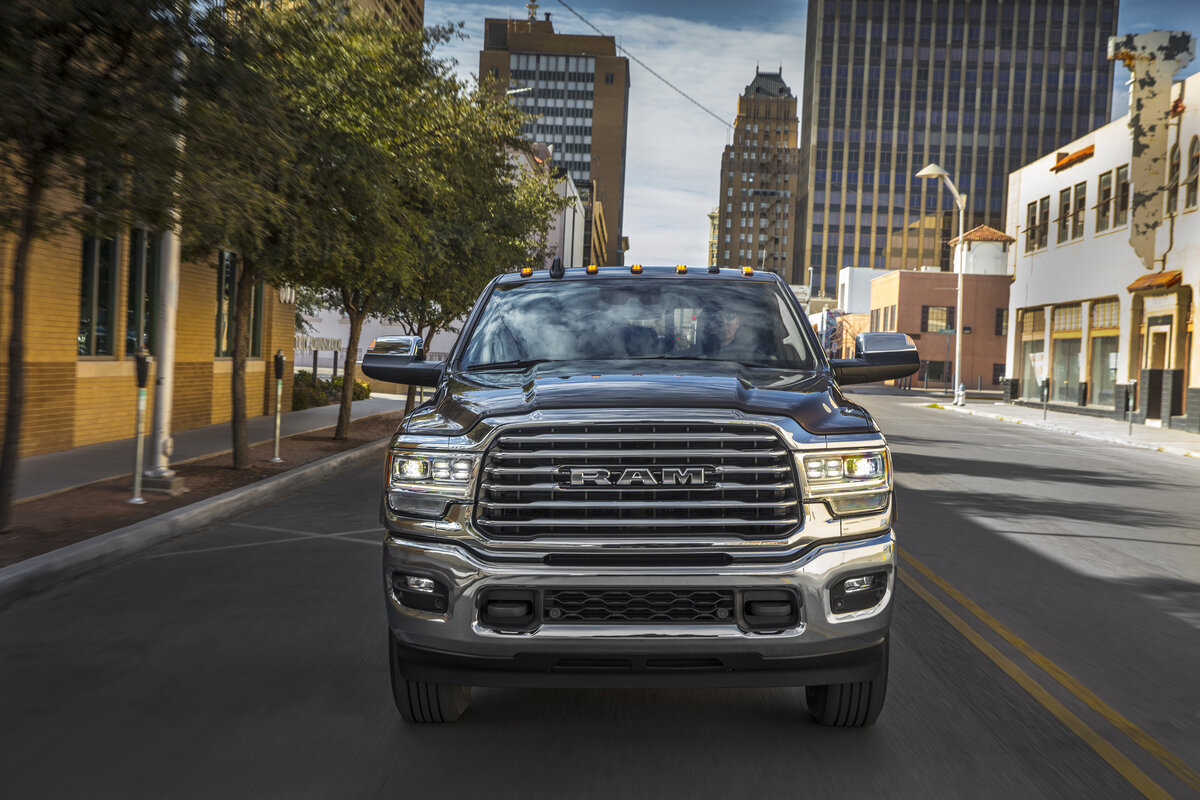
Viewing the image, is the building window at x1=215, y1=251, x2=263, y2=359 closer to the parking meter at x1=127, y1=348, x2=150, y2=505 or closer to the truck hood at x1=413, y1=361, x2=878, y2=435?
the parking meter at x1=127, y1=348, x2=150, y2=505

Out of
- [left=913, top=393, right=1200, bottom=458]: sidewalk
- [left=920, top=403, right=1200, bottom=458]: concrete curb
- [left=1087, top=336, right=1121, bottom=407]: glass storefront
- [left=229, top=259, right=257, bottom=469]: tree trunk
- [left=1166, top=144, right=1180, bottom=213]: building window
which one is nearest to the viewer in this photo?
[left=229, top=259, right=257, bottom=469]: tree trunk

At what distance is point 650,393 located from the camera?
13.6 ft

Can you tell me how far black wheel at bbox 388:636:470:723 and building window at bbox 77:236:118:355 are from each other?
13.4 m

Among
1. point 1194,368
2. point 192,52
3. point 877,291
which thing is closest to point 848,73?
point 877,291

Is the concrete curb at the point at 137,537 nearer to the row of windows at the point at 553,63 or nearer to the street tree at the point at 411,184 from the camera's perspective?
the street tree at the point at 411,184

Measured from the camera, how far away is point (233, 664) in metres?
5.53

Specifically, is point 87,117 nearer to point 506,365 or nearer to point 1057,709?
point 506,365

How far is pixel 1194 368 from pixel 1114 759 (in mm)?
29472

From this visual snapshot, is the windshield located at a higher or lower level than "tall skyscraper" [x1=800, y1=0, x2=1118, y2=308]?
lower

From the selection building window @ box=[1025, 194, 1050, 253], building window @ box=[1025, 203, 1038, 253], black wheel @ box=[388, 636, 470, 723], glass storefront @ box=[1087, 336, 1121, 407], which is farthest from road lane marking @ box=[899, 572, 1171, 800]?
building window @ box=[1025, 203, 1038, 253]

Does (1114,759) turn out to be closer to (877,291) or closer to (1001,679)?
(1001,679)

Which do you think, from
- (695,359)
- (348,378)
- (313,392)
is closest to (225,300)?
(348,378)

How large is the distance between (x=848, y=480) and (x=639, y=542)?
2.58ft

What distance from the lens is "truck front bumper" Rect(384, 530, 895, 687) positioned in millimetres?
3834
